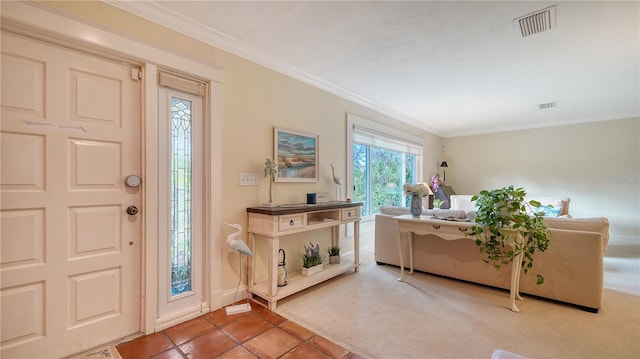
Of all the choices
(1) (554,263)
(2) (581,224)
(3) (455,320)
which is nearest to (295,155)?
(3) (455,320)

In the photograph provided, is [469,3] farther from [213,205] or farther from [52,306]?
[52,306]

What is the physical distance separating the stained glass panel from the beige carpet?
2.83 feet

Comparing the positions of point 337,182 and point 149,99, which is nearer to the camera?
point 149,99

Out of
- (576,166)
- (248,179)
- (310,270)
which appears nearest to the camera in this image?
(248,179)

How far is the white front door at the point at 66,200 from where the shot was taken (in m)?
1.48

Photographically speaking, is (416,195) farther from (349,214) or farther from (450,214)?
(349,214)

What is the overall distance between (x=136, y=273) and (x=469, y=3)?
3.02 metres

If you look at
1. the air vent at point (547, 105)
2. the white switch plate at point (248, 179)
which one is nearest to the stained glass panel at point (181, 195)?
the white switch plate at point (248, 179)

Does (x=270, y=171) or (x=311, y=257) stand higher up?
(x=270, y=171)

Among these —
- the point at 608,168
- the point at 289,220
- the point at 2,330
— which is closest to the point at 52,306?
the point at 2,330

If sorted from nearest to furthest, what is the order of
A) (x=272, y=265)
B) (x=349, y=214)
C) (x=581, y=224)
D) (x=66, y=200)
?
(x=66, y=200)
(x=272, y=265)
(x=581, y=224)
(x=349, y=214)

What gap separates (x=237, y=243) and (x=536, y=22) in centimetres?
290

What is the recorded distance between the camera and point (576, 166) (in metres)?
5.17

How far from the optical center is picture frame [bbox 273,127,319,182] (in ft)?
9.11
